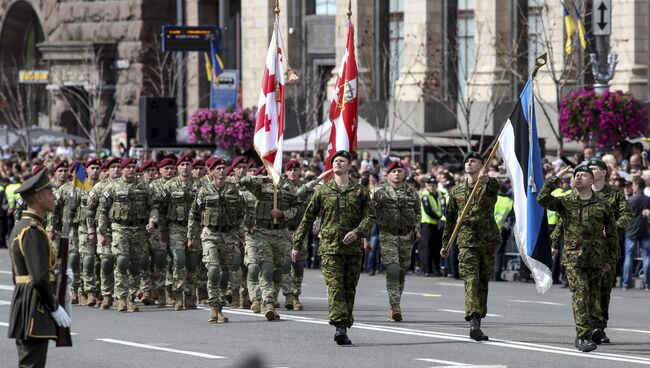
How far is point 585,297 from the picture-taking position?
14719 mm

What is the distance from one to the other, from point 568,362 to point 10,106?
40.8 meters

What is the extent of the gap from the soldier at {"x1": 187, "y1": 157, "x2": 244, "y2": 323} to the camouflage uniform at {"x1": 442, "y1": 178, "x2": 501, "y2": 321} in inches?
131

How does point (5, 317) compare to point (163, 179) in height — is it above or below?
below

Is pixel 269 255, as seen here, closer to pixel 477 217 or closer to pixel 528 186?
pixel 477 217

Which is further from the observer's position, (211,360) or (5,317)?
(5,317)

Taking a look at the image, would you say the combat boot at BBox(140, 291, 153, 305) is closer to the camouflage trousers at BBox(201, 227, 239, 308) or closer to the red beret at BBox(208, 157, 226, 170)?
the camouflage trousers at BBox(201, 227, 239, 308)

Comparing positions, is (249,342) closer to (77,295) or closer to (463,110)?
(77,295)

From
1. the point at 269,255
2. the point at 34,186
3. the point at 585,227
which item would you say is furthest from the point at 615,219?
the point at 34,186

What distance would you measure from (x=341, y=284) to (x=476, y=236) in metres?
1.41

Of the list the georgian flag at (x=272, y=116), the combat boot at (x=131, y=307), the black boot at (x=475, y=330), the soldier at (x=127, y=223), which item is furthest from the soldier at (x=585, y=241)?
the soldier at (x=127, y=223)

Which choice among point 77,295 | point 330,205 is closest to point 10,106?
point 77,295

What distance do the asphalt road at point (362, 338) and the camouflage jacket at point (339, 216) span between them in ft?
3.07

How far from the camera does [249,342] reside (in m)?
15.4

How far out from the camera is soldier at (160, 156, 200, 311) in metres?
19.0
